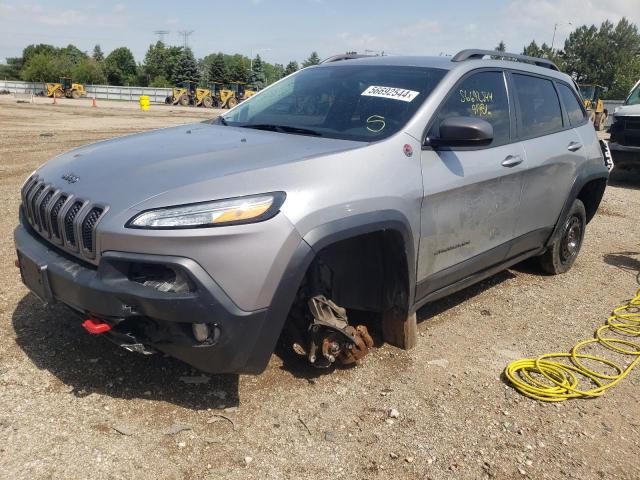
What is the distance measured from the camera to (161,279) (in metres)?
2.39

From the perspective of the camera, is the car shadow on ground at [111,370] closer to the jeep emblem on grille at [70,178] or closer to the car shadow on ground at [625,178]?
the jeep emblem on grille at [70,178]

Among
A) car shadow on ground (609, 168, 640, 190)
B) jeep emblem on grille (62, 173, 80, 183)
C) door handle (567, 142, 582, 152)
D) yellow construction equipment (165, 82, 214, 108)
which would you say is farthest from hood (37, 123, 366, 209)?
yellow construction equipment (165, 82, 214, 108)

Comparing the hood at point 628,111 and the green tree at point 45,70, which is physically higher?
the green tree at point 45,70

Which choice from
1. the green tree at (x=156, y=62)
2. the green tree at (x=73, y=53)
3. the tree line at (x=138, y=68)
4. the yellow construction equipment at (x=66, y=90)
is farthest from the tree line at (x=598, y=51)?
the green tree at (x=73, y=53)

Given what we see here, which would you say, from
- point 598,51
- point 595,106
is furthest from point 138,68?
point 595,106

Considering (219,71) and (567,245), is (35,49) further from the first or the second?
(567,245)

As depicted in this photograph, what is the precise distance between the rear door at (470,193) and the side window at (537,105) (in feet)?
0.75

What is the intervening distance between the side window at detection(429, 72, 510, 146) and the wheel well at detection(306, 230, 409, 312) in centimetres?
74

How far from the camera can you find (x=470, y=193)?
346 cm

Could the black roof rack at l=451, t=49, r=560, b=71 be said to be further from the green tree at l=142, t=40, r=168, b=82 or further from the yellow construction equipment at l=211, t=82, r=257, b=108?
the green tree at l=142, t=40, r=168, b=82

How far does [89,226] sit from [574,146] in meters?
3.95

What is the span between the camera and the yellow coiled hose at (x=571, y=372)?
3.26 metres

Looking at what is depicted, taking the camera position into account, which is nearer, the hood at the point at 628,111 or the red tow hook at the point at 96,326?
the red tow hook at the point at 96,326

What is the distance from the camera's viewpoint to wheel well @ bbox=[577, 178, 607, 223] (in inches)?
208
